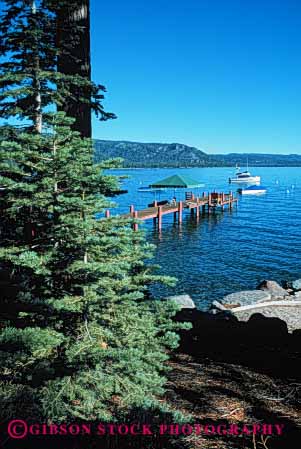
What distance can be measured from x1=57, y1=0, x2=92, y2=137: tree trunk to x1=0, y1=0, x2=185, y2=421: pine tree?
0.75 m

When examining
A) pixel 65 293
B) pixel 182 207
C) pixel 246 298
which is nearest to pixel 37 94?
pixel 65 293

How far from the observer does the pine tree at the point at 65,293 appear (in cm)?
320

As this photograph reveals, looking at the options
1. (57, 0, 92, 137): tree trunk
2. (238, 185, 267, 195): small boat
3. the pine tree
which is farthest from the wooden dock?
the pine tree

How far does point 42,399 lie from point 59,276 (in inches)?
43.6

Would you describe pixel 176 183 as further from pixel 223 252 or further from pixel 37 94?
pixel 37 94

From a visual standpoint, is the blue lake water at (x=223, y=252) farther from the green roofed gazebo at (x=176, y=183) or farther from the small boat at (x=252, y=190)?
the small boat at (x=252, y=190)

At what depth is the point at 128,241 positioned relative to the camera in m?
3.86

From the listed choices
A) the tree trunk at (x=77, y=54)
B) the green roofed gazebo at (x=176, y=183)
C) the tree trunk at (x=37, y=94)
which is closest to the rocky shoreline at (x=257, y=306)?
the tree trunk at (x=77, y=54)

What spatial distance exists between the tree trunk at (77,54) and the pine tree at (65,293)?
0.75 metres

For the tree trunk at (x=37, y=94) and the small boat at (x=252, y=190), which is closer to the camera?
the tree trunk at (x=37, y=94)

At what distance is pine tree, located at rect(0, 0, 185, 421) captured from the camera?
10.5ft

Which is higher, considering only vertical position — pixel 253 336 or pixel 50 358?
pixel 50 358

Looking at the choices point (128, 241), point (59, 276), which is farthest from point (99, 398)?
point (128, 241)

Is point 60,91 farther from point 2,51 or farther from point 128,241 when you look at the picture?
point 128,241
